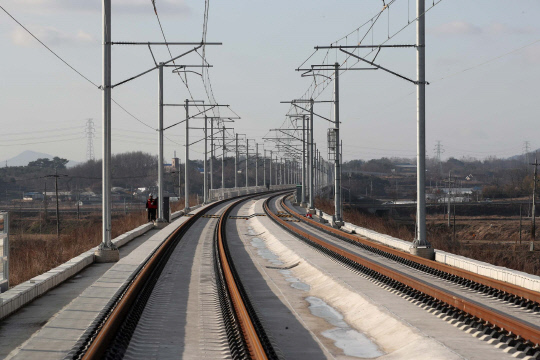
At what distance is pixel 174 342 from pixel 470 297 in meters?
6.88

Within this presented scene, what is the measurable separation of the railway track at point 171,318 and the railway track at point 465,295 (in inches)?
130

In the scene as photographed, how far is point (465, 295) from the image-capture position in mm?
15523

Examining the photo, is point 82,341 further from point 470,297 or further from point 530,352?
point 470,297

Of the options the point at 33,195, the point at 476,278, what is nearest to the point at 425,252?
the point at 476,278

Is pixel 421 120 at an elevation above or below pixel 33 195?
above

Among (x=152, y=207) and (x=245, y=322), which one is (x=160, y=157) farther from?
(x=245, y=322)

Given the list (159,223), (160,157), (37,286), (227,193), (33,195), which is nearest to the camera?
(37,286)

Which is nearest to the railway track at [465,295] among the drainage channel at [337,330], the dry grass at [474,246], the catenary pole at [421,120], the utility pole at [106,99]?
the catenary pole at [421,120]

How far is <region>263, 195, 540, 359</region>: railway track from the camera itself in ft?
34.4

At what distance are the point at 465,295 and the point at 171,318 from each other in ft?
20.5

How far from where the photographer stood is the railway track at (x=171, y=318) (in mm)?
10125

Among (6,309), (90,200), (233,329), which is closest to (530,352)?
(233,329)

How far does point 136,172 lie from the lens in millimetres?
170875

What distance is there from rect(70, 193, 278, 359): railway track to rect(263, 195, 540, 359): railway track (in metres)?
3.30
